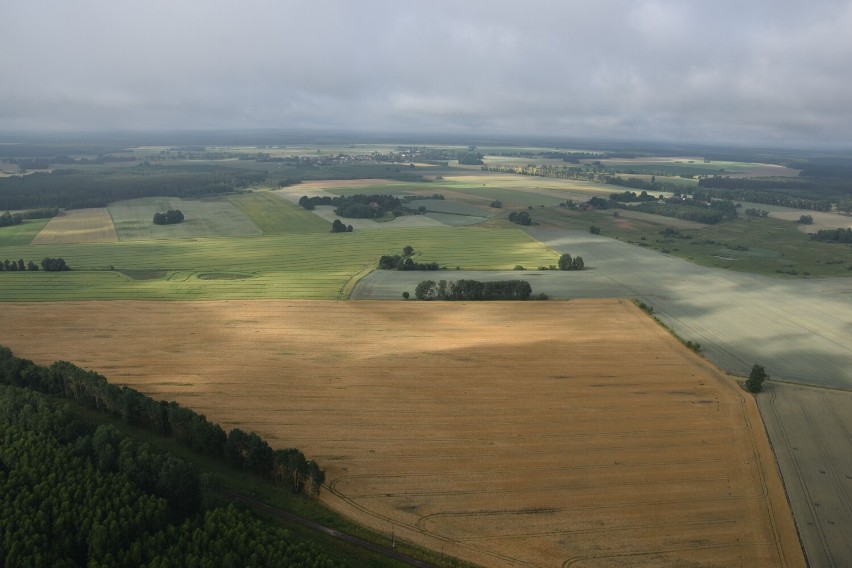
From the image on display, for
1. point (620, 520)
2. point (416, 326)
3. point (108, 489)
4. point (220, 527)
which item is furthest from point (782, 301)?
point (108, 489)

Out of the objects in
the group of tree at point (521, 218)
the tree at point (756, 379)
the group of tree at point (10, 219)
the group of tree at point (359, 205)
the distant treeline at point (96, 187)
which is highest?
the distant treeline at point (96, 187)

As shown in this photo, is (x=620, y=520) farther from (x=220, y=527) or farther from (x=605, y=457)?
(x=220, y=527)

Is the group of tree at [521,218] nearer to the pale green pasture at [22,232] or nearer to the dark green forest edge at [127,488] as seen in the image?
the dark green forest edge at [127,488]

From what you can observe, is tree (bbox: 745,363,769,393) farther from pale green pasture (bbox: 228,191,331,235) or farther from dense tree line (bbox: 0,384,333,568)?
pale green pasture (bbox: 228,191,331,235)

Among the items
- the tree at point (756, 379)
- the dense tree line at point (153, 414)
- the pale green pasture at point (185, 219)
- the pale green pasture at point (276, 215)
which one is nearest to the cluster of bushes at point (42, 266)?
the pale green pasture at point (185, 219)

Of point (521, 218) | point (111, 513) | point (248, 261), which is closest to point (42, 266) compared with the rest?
point (248, 261)
